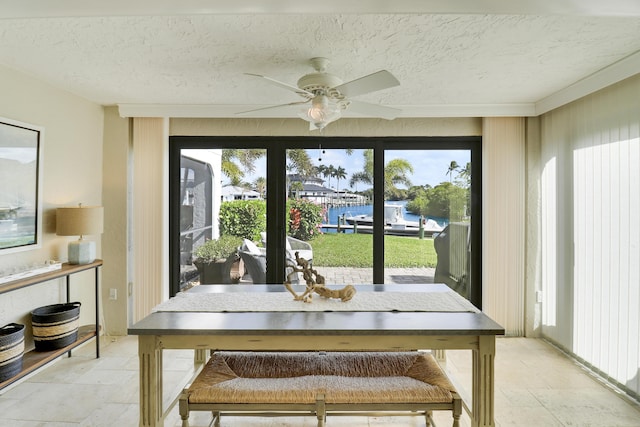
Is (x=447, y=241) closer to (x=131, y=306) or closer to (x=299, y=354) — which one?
(x=299, y=354)

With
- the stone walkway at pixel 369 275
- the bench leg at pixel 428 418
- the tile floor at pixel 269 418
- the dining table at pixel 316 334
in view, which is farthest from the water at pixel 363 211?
the bench leg at pixel 428 418

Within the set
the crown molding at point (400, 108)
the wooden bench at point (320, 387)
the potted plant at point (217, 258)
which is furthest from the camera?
the potted plant at point (217, 258)

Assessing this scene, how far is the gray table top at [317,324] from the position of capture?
1806 mm

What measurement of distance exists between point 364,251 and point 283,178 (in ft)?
3.99

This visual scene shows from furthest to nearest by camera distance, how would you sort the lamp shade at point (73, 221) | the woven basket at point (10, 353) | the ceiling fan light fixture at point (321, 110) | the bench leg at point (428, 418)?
1. the lamp shade at point (73, 221)
2. the woven basket at point (10, 353)
3. the ceiling fan light fixture at point (321, 110)
4. the bench leg at point (428, 418)

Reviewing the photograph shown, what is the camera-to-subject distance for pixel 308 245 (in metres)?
4.14

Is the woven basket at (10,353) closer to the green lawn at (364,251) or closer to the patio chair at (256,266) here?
the patio chair at (256,266)

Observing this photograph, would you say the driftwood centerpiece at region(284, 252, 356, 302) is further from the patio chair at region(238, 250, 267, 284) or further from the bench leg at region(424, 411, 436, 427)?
the patio chair at region(238, 250, 267, 284)

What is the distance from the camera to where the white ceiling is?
→ 5.41 ft

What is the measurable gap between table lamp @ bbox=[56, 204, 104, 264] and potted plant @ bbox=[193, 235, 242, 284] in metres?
A: 1.08

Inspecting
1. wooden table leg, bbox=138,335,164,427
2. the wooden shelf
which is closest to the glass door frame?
the wooden shelf

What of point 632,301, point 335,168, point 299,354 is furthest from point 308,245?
point 632,301

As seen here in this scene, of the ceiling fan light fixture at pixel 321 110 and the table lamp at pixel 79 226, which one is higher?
the ceiling fan light fixture at pixel 321 110

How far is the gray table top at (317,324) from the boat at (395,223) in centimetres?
208
